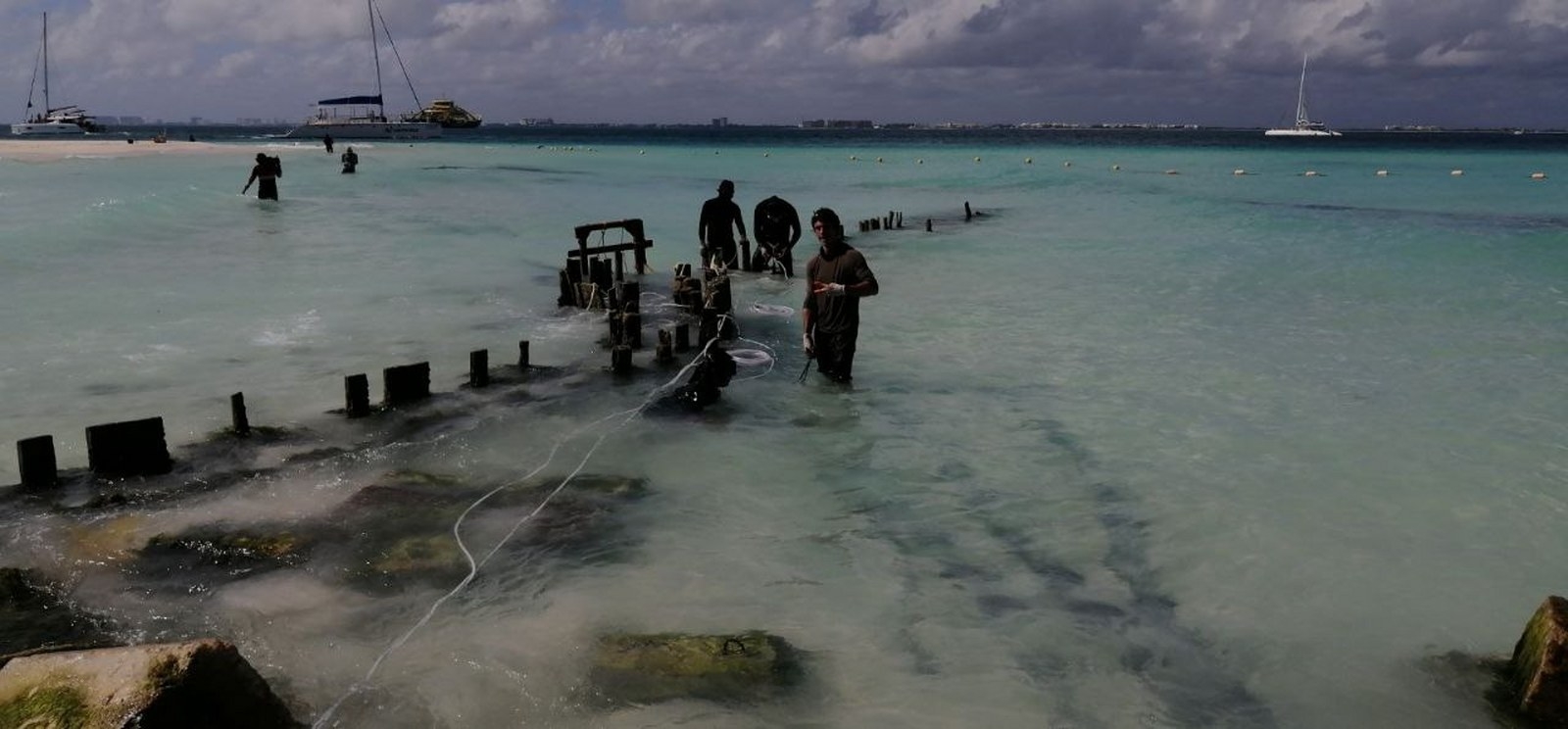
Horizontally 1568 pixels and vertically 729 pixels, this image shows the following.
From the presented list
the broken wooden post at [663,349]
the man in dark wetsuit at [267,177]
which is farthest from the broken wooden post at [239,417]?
the man in dark wetsuit at [267,177]

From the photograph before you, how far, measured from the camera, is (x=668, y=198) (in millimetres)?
44344

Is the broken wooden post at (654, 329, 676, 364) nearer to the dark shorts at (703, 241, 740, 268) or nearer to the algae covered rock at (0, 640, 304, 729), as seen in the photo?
the dark shorts at (703, 241, 740, 268)

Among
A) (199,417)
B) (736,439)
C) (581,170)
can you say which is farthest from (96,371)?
(581,170)

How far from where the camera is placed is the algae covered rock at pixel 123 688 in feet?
12.4

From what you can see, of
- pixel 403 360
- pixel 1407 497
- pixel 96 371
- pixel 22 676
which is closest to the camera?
pixel 22 676

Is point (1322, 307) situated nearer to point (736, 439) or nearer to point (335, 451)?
point (736, 439)

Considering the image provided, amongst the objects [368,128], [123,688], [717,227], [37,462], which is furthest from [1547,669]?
[368,128]

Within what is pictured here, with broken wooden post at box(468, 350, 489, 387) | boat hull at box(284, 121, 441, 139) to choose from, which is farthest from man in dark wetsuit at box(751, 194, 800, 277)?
boat hull at box(284, 121, 441, 139)

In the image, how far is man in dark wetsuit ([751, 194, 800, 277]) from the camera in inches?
692

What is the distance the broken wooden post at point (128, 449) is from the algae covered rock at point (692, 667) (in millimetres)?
4975

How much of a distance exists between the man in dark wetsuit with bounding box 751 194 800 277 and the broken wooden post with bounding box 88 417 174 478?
415 inches

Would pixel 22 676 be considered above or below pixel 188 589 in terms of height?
above

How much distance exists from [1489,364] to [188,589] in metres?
15.6

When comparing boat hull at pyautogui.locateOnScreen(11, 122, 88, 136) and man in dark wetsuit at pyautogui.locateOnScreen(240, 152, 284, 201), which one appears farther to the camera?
boat hull at pyautogui.locateOnScreen(11, 122, 88, 136)
